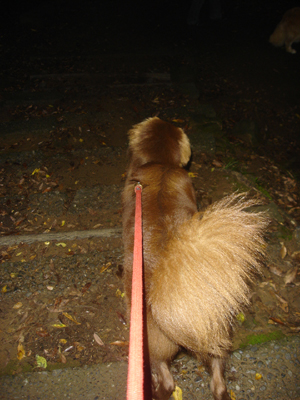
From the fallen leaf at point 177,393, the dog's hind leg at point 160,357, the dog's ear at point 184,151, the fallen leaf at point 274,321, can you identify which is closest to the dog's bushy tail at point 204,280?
the dog's hind leg at point 160,357

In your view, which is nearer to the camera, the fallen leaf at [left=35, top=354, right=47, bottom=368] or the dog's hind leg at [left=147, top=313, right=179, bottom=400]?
the dog's hind leg at [left=147, top=313, right=179, bottom=400]

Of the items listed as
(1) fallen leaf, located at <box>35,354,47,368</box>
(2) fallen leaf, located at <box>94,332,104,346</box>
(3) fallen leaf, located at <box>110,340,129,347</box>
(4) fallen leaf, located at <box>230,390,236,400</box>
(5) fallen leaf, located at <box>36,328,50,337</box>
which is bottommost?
(1) fallen leaf, located at <box>35,354,47,368</box>

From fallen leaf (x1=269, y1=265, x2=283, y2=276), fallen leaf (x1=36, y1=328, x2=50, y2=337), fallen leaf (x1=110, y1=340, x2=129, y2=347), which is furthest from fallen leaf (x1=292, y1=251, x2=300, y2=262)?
fallen leaf (x1=36, y1=328, x2=50, y2=337)

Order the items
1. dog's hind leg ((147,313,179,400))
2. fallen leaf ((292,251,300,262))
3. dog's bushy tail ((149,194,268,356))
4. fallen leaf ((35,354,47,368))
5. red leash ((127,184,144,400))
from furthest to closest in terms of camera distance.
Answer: fallen leaf ((292,251,300,262))
fallen leaf ((35,354,47,368))
dog's hind leg ((147,313,179,400))
dog's bushy tail ((149,194,268,356))
red leash ((127,184,144,400))

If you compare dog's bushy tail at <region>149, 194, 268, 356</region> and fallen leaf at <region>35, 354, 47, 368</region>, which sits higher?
dog's bushy tail at <region>149, 194, 268, 356</region>

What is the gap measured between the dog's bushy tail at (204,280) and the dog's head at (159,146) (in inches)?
57.2

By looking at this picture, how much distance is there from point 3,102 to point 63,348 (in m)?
5.61

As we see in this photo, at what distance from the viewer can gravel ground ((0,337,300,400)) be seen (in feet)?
6.82

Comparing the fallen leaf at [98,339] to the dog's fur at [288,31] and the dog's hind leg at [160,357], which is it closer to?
the dog's hind leg at [160,357]

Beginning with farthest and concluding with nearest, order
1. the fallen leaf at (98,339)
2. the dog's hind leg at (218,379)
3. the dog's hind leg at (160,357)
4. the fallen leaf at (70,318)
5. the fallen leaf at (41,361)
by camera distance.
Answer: the fallen leaf at (70,318) → the fallen leaf at (98,339) → the fallen leaf at (41,361) → the dog's hind leg at (218,379) → the dog's hind leg at (160,357)

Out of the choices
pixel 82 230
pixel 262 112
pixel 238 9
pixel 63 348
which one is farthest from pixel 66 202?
pixel 238 9

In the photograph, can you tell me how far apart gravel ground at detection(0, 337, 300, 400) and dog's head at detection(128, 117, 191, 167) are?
2.01 m

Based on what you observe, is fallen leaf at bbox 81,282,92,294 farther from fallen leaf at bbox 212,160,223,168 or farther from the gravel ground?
fallen leaf at bbox 212,160,223,168

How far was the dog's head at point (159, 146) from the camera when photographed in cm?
281
